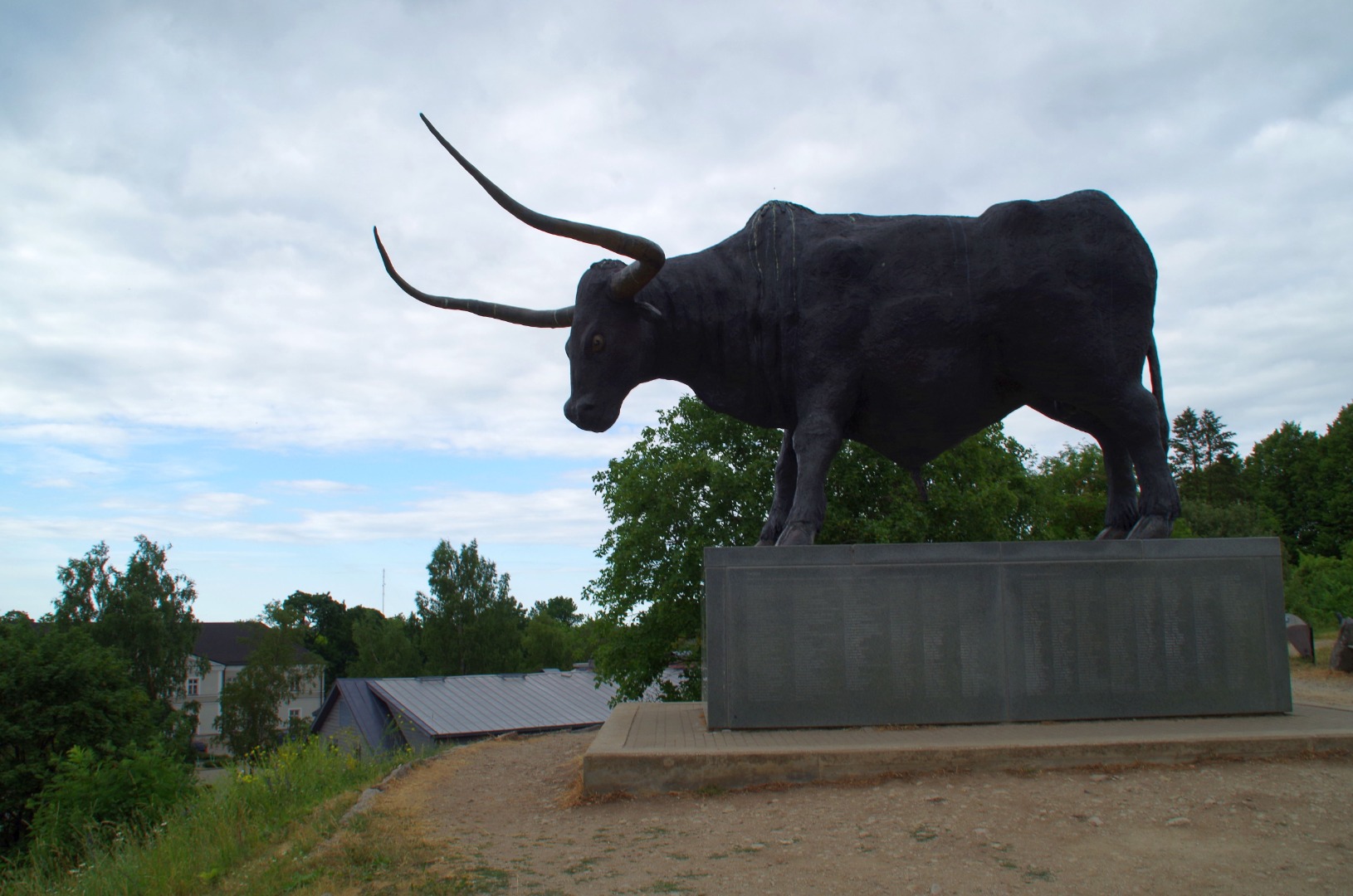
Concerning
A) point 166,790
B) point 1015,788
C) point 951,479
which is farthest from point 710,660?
point 951,479

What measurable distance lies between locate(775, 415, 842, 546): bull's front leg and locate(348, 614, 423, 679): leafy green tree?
4647cm

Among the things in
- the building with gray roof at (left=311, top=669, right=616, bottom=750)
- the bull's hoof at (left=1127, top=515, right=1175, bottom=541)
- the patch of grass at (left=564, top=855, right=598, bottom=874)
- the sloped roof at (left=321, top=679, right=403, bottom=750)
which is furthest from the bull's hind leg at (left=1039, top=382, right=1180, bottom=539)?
the sloped roof at (left=321, top=679, right=403, bottom=750)

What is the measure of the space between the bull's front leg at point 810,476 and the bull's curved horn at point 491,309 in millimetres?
2243

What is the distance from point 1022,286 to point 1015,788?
394 cm

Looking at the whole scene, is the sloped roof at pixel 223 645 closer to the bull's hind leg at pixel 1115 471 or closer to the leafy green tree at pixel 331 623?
the leafy green tree at pixel 331 623

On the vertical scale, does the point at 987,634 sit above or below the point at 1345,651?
above

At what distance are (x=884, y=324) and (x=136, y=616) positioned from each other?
43.2 metres

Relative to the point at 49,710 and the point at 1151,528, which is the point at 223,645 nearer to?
the point at 49,710

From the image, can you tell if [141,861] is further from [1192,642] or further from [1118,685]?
[1192,642]

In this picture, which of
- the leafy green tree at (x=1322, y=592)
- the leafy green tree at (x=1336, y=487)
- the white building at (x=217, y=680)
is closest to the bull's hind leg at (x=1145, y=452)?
the leafy green tree at (x=1322, y=592)

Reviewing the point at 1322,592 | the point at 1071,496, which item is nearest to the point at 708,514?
the point at 1322,592

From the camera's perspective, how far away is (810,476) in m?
7.23

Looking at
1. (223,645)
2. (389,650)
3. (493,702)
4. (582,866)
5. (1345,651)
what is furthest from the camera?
(223,645)

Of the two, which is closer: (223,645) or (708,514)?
(708,514)
